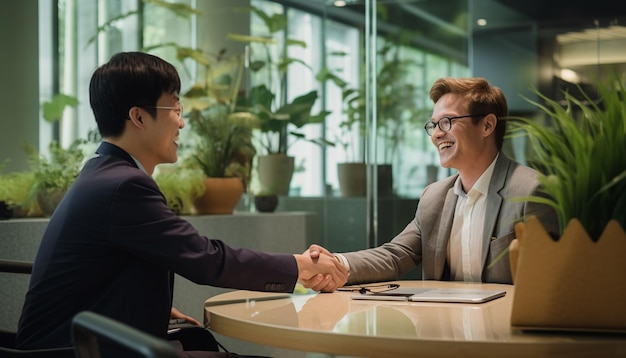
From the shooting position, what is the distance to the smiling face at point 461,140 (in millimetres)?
3043

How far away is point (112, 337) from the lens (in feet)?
4.62

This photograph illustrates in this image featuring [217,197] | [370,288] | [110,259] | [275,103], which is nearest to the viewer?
[110,259]

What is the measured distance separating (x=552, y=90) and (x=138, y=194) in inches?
130

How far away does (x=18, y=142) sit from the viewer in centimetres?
453

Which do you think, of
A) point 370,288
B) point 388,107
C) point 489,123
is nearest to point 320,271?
point 370,288

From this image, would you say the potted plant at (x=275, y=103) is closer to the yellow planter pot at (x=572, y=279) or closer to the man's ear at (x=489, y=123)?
the man's ear at (x=489, y=123)

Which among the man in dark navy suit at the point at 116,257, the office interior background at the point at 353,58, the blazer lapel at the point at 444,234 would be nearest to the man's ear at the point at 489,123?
the blazer lapel at the point at 444,234

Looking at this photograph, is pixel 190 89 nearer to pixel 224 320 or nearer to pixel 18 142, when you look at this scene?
pixel 18 142

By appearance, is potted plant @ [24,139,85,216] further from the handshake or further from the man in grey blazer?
the handshake

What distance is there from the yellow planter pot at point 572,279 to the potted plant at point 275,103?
12.2ft

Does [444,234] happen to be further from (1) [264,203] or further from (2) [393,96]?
(1) [264,203]

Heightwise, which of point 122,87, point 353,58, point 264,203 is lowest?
point 264,203

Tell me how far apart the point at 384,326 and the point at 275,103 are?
3.72m

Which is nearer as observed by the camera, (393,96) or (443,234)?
(443,234)
